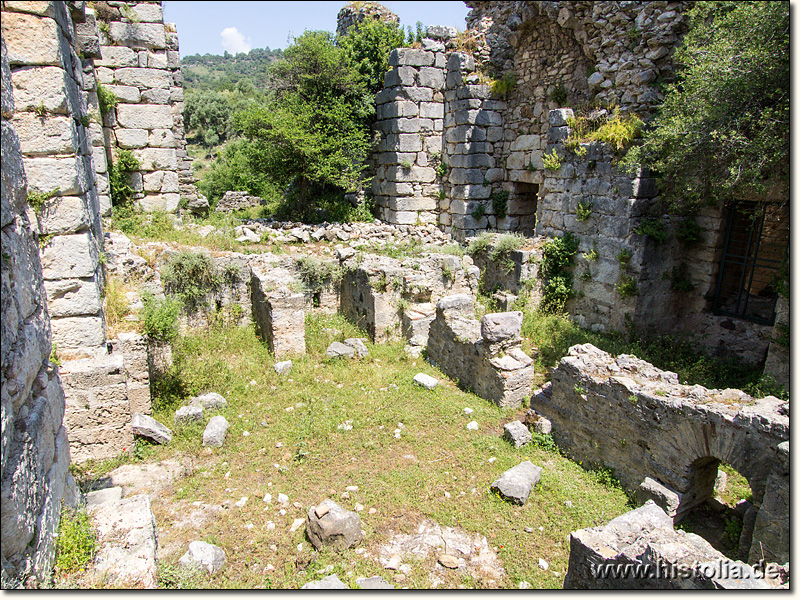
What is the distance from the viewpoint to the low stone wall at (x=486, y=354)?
7285mm

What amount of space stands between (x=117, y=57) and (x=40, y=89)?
504 cm

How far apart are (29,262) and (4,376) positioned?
2.25 ft

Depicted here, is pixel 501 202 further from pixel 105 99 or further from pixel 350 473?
pixel 350 473

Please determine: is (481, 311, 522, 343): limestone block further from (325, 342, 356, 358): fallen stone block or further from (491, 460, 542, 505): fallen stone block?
(325, 342, 356, 358): fallen stone block

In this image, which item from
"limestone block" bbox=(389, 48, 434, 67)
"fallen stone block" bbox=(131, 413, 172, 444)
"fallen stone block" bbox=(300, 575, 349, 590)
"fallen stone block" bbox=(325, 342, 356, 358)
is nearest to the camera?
"fallen stone block" bbox=(300, 575, 349, 590)

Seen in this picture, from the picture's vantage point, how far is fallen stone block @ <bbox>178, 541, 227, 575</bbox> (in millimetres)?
4273

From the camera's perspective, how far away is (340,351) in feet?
28.6

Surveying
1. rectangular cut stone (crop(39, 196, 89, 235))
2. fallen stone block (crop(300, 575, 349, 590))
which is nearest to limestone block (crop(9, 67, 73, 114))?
rectangular cut stone (crop(39, 196, 89, 235))

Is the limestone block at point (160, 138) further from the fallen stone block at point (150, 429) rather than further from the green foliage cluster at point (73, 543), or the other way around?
the green foliage cluster at point (73, 543)

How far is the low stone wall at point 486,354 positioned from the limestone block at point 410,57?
7050 mm

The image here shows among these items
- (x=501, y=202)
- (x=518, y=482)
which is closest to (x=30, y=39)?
(x=518, y=482)

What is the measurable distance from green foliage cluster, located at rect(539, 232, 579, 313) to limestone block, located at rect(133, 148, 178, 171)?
7635mm

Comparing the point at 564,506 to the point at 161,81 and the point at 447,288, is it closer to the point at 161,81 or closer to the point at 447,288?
the point at 447,288

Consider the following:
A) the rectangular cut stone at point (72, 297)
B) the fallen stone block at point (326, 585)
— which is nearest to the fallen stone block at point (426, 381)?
the fallen stone block at point (326, 585)
